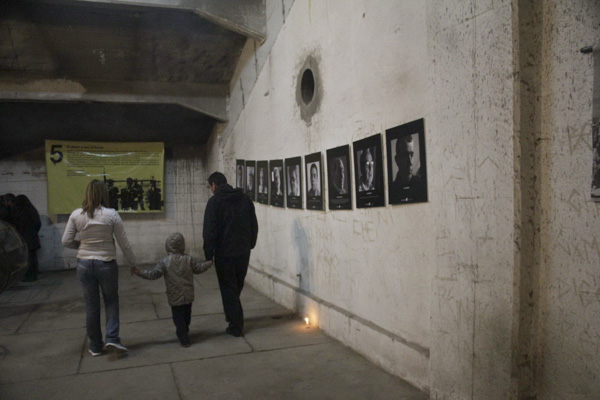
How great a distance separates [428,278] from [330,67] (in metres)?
2.62

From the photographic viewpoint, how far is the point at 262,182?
7777mm

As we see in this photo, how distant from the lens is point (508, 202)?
9.29 ft

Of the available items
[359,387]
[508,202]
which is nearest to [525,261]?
[508,202]

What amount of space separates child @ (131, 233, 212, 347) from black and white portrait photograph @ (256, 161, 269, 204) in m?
2.45

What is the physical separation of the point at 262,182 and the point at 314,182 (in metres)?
2.12

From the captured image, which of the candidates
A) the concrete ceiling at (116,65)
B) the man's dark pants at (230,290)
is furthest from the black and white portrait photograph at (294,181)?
the concrete ceiling at (116,65)

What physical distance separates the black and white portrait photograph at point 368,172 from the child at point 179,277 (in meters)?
1.83

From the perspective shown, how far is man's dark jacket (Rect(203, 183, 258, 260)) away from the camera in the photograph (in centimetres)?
560

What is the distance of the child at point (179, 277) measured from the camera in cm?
520

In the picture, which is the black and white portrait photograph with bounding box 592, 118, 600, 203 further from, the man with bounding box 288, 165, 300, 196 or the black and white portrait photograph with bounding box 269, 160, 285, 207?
the black and white portrait photograph with bounding box 269, 160, 285, 207

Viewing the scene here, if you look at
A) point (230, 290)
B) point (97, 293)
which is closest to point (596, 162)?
point (230, 290)

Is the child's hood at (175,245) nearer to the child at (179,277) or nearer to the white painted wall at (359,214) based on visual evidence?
the child at (179,277)

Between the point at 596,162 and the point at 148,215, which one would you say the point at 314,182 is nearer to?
the point at 596,162

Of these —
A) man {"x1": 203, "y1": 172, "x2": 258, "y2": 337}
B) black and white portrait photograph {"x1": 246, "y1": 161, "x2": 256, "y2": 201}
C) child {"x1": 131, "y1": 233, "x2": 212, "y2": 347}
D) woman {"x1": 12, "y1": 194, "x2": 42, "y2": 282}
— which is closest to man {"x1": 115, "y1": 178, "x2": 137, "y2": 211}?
woman {"x1": 12, "y1": 194, "x2": 42, "y2": 282}
